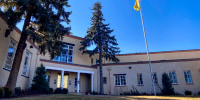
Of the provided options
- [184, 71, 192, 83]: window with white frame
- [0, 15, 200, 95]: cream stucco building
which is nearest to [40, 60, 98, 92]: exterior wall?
[0, 15, 200, 95]: cream stucco building

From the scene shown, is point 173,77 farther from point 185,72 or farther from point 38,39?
point 38,39

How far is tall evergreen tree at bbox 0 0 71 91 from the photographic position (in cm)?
862

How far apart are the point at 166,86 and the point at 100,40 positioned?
10070 mm

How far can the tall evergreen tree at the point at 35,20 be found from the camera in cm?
862

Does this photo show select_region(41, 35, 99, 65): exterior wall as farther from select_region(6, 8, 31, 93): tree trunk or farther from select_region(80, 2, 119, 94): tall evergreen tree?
select_region(6, 8, 31, 93): tree trunk

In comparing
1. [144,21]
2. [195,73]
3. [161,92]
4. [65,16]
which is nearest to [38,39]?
[65,16]

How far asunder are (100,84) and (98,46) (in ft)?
17.9

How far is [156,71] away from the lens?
17016mm

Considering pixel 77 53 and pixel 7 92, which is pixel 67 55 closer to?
pixel 77 53

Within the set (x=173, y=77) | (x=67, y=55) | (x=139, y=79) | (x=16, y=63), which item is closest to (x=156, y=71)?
(x=173, y=77)

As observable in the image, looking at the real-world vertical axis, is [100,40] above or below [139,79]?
above

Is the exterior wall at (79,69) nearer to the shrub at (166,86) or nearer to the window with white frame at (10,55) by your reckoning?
the window with white frame at (10,55)

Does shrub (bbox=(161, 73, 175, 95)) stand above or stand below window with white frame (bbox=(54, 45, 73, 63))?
below

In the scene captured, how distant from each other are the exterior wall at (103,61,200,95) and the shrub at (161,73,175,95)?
104 cm
